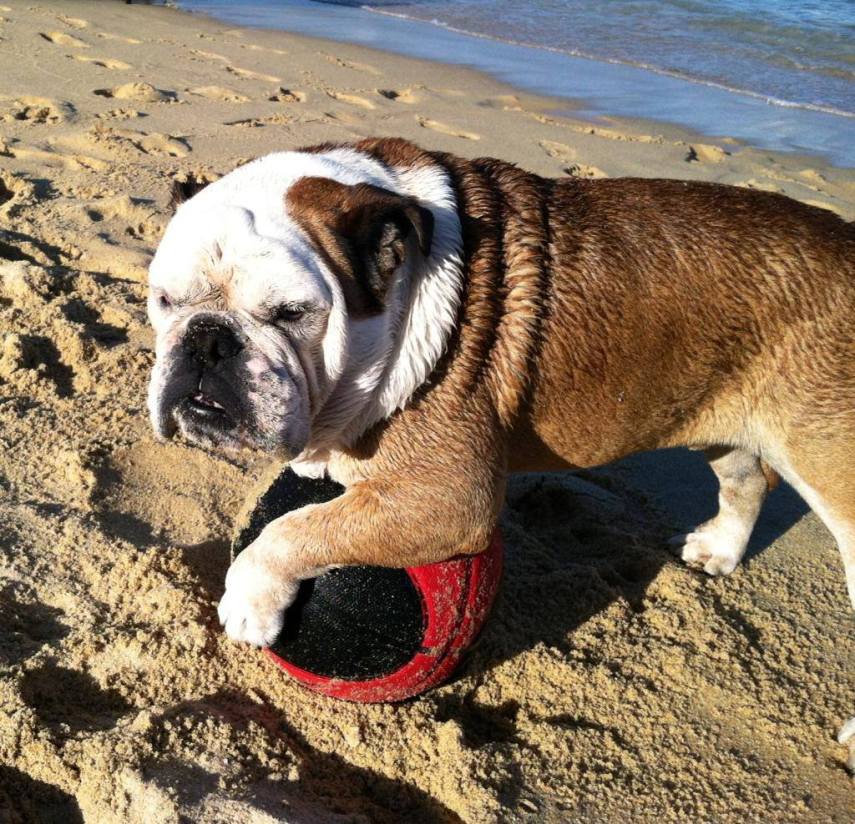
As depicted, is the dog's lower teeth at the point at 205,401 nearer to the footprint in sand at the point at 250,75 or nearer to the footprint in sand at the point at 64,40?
the footprint in sand at the point at 250,75

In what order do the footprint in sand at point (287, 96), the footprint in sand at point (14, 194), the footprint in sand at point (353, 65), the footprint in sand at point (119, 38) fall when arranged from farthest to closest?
the footprint in sand at point (353, 65) < the footprint in sand at point (119, 38) < the footprint in sand at point (287, 96) < the footprint in sand at point (14, 194)

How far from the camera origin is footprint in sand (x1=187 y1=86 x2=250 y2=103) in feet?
34.4

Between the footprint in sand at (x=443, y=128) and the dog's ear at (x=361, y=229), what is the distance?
7463 mm

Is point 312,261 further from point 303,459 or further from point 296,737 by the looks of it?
point 296,737

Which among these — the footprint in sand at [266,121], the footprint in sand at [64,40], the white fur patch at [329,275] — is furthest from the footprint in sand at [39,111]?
the white fur patch at [329,275]

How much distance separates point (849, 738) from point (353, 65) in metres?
11.5

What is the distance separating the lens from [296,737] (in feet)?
11.6

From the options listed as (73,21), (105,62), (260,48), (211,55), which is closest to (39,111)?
(105,62)

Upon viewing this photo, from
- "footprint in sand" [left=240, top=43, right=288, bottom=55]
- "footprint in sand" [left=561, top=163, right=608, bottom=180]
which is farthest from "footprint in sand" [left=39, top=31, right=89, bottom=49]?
"footprint in sand" [left=561, top=163, right=608, bottom=180]

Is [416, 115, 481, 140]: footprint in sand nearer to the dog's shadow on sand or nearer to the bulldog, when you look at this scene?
the dog's shadow on sand

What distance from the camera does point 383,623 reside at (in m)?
3.53

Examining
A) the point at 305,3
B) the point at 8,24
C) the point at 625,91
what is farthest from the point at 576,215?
the point at 305,3

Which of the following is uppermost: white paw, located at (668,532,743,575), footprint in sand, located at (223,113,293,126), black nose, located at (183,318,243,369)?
black nose, located at (183,318,243,369)

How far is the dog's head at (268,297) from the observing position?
3.05 metres
